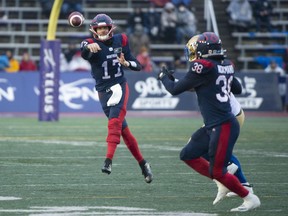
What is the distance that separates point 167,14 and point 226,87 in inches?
769

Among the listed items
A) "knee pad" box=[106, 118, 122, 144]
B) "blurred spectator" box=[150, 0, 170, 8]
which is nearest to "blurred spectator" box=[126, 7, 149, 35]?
"blurred spectator" box=[150, 0, 170, 8]

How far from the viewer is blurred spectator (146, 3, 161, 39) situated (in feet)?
92.3

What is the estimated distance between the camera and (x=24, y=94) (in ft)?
79.3

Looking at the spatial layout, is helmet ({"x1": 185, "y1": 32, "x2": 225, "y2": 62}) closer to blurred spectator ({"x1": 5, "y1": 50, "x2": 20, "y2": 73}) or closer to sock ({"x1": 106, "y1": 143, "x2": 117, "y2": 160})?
sock ({"x1": 106, "y1": 143, "x2": 117, "y2": 160})

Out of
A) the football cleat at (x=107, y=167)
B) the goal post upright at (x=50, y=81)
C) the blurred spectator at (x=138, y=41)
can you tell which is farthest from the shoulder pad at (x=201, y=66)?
the blurred spectator at (x=138, y=41)

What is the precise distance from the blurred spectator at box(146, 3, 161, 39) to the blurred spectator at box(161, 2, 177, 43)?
118 mm

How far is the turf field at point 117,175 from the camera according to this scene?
8719 millimetres

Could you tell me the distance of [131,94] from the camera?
2445 cm

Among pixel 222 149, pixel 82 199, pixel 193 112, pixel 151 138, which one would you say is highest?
pixel 222 149

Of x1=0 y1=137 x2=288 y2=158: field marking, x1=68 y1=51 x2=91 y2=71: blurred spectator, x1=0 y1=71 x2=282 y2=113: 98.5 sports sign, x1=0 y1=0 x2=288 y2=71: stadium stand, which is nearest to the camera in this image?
x1=0 y1=137 x2=288 y2=158: field marking

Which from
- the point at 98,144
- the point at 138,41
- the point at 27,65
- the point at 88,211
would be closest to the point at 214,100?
the point at 88,211

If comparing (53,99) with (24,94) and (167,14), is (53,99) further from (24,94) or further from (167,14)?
(167,14)

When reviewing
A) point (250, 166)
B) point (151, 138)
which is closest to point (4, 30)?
point (151, 138)

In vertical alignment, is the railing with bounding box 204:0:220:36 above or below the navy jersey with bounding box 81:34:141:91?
below
